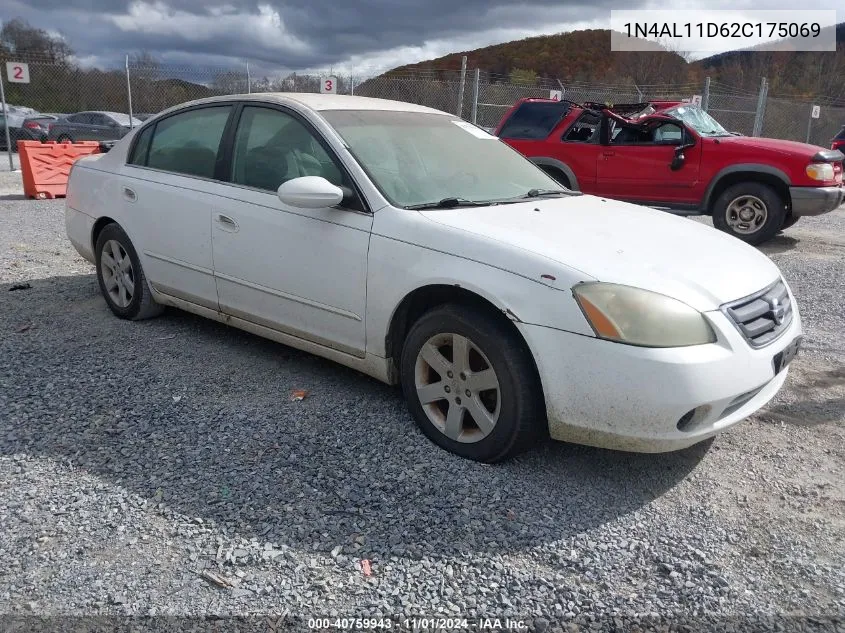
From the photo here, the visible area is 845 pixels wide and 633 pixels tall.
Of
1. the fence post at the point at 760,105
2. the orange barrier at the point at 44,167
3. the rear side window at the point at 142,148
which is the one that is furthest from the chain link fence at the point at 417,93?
the rear side window at the point at 142,148

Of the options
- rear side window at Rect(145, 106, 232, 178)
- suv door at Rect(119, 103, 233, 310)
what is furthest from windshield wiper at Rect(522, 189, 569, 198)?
rear side window at Rect(145, 106, 232, 178)

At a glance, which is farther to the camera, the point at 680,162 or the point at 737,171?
the point at 680,162

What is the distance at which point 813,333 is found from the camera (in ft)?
17.7

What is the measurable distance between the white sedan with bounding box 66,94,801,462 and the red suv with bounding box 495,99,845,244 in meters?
5.54

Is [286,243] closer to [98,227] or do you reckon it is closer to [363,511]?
[363,511]

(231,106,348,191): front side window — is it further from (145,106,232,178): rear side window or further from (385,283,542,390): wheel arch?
(385,283,542,390): wheel arch

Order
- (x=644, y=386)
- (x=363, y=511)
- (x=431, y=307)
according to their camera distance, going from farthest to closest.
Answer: (x=431, y=307), (x=363, y=511), (x=644, y=386)

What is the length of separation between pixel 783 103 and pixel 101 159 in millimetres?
23080

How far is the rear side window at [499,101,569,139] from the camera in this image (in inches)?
410

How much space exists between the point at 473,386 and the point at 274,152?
191 cm

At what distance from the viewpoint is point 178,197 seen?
A: 4516 millimetres

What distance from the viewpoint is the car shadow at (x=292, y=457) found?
9.24 ft

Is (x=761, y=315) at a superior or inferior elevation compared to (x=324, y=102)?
inferior

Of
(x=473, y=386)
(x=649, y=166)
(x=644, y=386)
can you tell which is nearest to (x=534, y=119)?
(x=649, y=166)
